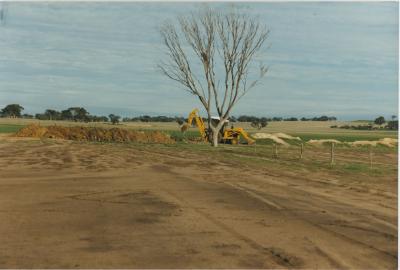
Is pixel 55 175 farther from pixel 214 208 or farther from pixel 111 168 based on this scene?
pixel 214 208

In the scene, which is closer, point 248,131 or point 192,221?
point 192,221

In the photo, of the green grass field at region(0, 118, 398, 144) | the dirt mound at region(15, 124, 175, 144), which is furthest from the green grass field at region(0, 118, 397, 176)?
the green grass field at region(0, 118, 398, 144)

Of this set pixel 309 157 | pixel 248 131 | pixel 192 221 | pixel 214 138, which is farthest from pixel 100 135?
pixel 248 131

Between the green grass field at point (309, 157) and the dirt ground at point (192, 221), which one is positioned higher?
the dirt ground at point (192, 221)

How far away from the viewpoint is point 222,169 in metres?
16.6

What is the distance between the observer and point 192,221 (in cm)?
795

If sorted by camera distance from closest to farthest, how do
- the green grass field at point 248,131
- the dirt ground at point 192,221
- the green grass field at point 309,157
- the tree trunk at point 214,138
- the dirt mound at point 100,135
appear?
1. the dirt ground at point 192,221
2. the green grass field at point 309,157
3. the tree trunk at point 214,138
4. the dirt mound at point 100,135
5. the green grass field at point 248,131

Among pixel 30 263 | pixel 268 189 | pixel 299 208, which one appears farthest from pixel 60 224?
pixel 268 189

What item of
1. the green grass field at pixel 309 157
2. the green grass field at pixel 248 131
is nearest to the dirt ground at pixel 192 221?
the green grass field at pixel 309 157

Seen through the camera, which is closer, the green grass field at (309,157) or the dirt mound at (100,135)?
the green grass field at (309,157)

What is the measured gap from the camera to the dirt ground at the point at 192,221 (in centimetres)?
593

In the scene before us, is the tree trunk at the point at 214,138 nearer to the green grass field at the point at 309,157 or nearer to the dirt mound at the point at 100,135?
the green grass field at the point at 309,157

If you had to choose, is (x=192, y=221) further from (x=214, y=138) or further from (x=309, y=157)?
(x=214, y=138)

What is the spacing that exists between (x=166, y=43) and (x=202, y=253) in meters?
33.6
